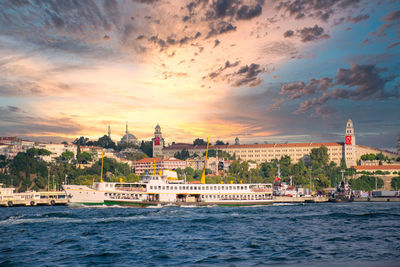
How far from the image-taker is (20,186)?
158500 millimetres

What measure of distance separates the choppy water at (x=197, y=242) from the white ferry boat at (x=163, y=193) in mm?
23585

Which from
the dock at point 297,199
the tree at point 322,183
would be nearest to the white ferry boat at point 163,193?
the dock at point 297,199

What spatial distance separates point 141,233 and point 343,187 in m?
102

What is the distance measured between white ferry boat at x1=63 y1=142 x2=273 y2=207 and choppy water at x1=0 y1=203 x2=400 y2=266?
23.6m

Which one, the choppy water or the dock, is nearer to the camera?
the choppy water

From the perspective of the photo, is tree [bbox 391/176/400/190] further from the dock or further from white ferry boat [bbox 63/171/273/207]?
white ferry boat [bbox 63/171/273/207]

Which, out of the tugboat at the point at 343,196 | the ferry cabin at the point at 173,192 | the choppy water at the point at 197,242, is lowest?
the choppy water at the point at 197,242

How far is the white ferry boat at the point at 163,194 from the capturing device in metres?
76.2

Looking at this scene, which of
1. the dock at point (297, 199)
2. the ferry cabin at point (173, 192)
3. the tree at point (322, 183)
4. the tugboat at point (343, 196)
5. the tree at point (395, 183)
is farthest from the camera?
the tree at point (395, 183)

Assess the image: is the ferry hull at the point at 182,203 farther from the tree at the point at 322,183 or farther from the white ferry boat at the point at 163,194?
the tree at the point at 322,183

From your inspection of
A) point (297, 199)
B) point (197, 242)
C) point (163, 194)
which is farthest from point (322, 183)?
point (197, 242)

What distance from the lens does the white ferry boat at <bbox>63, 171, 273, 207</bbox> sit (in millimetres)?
76188

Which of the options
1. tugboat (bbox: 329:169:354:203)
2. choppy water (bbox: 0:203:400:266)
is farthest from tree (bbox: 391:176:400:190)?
choppy water (bbox: 0:203:400:266)

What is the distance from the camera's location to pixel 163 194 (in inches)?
3105
